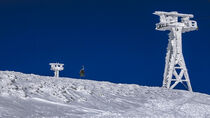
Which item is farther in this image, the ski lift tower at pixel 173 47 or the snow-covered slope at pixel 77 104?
the ski lift tower at pixel 173 47

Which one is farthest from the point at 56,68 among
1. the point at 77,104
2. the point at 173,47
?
the point at 77,104

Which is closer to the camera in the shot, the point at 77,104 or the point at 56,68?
the point at 77,104

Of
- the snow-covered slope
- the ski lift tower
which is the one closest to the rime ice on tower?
the ski lift tower

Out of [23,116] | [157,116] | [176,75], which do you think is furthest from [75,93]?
[176,75]

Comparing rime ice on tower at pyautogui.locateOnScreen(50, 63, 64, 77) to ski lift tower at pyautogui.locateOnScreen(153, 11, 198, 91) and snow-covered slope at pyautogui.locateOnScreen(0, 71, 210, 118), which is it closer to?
ski lift tower at pyautogui.locateOnScreen(153, 11, 198, 91)

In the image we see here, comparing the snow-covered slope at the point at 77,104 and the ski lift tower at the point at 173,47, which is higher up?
the ski lift tower at the point at 173,47

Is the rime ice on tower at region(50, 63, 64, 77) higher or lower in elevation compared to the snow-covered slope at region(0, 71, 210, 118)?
higher

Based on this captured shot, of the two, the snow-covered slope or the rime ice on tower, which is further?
the rime ice on tower

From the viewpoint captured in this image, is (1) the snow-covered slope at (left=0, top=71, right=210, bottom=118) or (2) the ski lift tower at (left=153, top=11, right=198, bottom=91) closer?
(1) the snow-covered slope at (left=0, top=71, right=210, bottom=118)

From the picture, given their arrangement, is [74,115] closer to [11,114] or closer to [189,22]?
[11,114]

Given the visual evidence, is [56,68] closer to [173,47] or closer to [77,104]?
[173,47]

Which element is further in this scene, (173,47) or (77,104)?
A: (173,47)

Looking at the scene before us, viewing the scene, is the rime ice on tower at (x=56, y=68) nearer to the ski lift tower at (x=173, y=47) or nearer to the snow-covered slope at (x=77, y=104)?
the ski lift tower at (x=173, y=47)

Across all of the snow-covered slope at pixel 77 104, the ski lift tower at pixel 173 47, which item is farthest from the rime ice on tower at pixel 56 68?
the snow-covered slope at pixel 77 104
